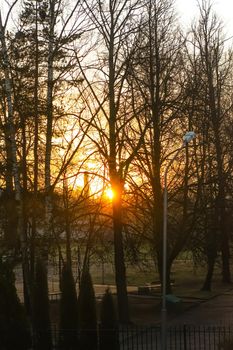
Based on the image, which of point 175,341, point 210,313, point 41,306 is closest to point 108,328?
point 41,306

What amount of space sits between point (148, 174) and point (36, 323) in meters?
12.8

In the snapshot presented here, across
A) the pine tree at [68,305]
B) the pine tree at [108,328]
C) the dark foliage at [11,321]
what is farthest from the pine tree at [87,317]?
the dark foliage at [11,321]

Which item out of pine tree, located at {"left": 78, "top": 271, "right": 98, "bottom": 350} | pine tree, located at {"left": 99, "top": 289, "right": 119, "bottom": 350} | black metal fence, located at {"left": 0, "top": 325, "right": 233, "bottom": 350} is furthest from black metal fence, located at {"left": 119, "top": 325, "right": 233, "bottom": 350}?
pine tree, located at {"left": 78, "top": 271, "right": 98, "bottom": 350}

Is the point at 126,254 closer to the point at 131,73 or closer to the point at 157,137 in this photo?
the point at 157,137

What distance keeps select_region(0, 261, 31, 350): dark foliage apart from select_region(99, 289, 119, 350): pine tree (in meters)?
2.60

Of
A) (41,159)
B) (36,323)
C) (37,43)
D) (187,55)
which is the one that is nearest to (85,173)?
(41,159)

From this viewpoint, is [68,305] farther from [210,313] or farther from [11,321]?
[210,313]

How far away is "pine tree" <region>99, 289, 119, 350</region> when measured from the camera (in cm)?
1688

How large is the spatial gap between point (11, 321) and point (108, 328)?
10.2ft

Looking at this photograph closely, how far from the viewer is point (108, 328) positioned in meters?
17.1

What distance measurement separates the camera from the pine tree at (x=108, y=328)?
16875 millimetres

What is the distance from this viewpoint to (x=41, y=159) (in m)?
24.4

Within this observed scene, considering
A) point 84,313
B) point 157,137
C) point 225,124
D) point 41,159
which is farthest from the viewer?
point 225,124

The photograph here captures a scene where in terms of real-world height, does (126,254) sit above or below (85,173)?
below
